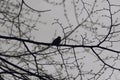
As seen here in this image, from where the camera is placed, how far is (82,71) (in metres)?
5.80

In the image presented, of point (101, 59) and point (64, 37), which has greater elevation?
point (64, 37)

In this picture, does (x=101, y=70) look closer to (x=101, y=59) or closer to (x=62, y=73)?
(x=101, y=59)

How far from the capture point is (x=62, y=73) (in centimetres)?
573

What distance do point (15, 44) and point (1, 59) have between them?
67 cm

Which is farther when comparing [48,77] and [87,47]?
[87,47]

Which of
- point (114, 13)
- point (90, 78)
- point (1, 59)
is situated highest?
point (114, 13)

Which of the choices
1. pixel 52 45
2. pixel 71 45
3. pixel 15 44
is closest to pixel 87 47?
pixel 71 45

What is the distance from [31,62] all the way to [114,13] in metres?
1.54

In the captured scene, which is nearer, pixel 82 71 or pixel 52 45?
pixel 52 45

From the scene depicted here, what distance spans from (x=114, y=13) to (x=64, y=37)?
0.88 m

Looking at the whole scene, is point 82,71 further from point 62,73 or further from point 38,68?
point 38,68

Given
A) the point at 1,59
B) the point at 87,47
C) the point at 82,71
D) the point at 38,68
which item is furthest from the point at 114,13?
the point at 1,59

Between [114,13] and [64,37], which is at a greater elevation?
[114,13]

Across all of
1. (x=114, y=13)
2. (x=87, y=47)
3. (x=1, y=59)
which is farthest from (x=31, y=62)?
(x=114, y=13)
